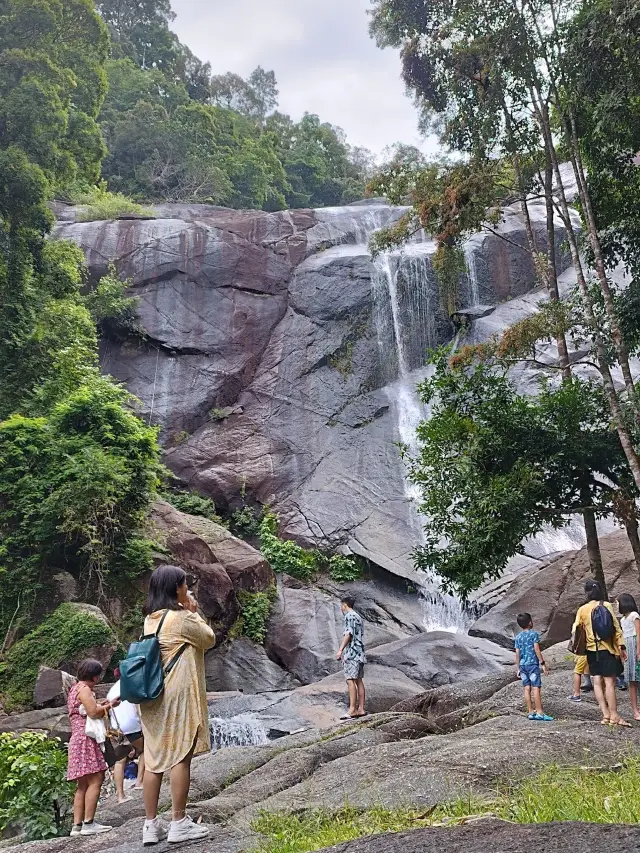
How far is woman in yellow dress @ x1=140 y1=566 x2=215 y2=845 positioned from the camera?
4223 mm

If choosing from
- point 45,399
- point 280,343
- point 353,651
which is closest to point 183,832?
point 353,651

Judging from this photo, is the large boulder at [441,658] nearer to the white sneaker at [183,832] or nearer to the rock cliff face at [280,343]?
the rock cliff face at [280,343]

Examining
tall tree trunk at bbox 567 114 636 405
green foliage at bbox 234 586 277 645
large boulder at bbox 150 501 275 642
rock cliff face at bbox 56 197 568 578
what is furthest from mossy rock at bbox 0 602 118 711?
rock cliff face at bbox 56 197 568 578

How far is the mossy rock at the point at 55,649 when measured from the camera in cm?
1265

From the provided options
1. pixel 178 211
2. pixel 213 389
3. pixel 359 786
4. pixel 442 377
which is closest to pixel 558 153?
pixel 442 377

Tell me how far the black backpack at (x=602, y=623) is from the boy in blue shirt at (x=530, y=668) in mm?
813

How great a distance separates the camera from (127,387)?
2467cm

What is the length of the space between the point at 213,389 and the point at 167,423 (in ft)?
6.48

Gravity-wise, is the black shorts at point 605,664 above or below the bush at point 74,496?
below

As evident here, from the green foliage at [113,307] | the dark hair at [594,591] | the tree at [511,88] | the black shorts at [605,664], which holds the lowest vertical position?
the black shorts at [605,664]

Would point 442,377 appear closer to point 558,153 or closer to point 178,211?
point 558,153

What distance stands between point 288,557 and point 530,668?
13125mm

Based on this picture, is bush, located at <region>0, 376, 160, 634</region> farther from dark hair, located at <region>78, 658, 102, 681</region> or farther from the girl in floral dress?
the girl in floral dress

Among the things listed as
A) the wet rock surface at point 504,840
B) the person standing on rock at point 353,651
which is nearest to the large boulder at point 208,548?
the person standing on rock at point 353,651
